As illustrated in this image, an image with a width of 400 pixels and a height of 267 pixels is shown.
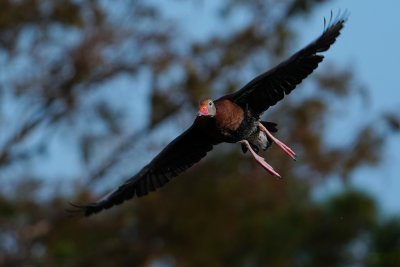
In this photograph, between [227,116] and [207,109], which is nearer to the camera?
[207,109]

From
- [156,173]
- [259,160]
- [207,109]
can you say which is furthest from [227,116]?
[156,173]

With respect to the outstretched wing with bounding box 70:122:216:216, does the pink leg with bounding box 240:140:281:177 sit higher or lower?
lower

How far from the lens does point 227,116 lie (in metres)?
9.75

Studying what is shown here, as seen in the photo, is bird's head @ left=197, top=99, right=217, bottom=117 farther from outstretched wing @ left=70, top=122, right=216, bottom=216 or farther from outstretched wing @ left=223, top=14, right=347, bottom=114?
outstretched wing @ left=70, top=122, right=216, bottom=216

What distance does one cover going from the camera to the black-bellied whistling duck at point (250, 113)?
9.56m

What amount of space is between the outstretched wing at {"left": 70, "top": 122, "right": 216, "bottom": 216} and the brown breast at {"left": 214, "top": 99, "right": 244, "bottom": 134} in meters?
0.86

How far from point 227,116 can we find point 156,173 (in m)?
1.44

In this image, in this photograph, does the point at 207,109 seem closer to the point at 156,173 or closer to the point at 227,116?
the point at 227,116

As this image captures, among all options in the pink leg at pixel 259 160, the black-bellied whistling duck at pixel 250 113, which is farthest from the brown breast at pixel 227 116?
the pink leg at pixel 259 160

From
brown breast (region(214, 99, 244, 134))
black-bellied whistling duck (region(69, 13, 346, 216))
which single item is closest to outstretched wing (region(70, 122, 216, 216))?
black-bellied whistling duck (region(69, 13, 346, 216))

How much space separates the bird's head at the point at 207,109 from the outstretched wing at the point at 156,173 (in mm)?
1020

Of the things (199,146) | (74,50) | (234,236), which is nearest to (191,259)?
(234,236)

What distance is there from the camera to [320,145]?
2548cm

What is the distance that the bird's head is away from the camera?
31.4 feet
